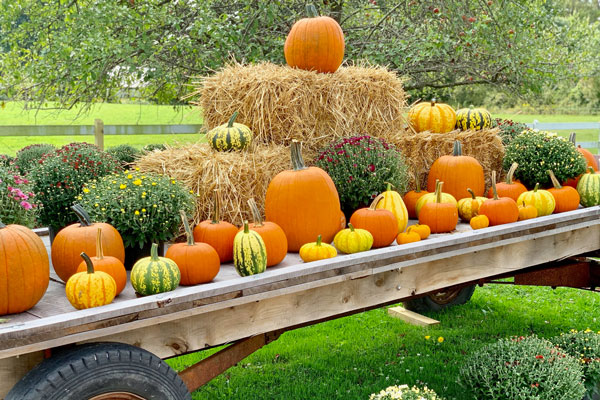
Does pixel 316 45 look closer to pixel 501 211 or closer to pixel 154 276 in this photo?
pixel 501 211

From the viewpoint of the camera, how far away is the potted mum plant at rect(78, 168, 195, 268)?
2.43m

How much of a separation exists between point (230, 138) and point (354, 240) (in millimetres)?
1078

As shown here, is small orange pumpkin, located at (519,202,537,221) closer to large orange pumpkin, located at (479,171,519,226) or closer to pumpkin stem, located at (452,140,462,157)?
large orange pumpkin, located at (479,171,519,226)

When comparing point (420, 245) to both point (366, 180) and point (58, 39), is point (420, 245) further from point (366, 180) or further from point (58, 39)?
point (58, 39)

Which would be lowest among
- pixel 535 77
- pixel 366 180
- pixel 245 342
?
pixel 245 342

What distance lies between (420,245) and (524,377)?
2.76 ft

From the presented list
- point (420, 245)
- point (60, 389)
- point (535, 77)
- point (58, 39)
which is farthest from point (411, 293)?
point (535, 77)

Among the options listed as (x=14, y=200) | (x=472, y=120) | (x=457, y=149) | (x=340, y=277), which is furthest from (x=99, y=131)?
(x=340, y=277)

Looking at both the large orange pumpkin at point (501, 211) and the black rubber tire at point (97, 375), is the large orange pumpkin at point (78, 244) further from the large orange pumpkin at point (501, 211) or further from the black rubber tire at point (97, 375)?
the large orange pumpkin at point (501, 211)

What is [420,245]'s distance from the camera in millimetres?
2574

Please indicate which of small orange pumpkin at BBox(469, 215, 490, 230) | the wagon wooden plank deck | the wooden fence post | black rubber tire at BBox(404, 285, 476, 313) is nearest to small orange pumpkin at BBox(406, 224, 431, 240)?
the wagon wooden plank deck

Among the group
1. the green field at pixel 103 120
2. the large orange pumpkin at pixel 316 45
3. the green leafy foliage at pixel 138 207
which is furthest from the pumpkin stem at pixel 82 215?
the green field at pixel 103 120

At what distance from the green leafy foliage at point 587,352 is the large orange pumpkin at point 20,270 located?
8.45 feet

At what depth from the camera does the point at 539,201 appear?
334cm
